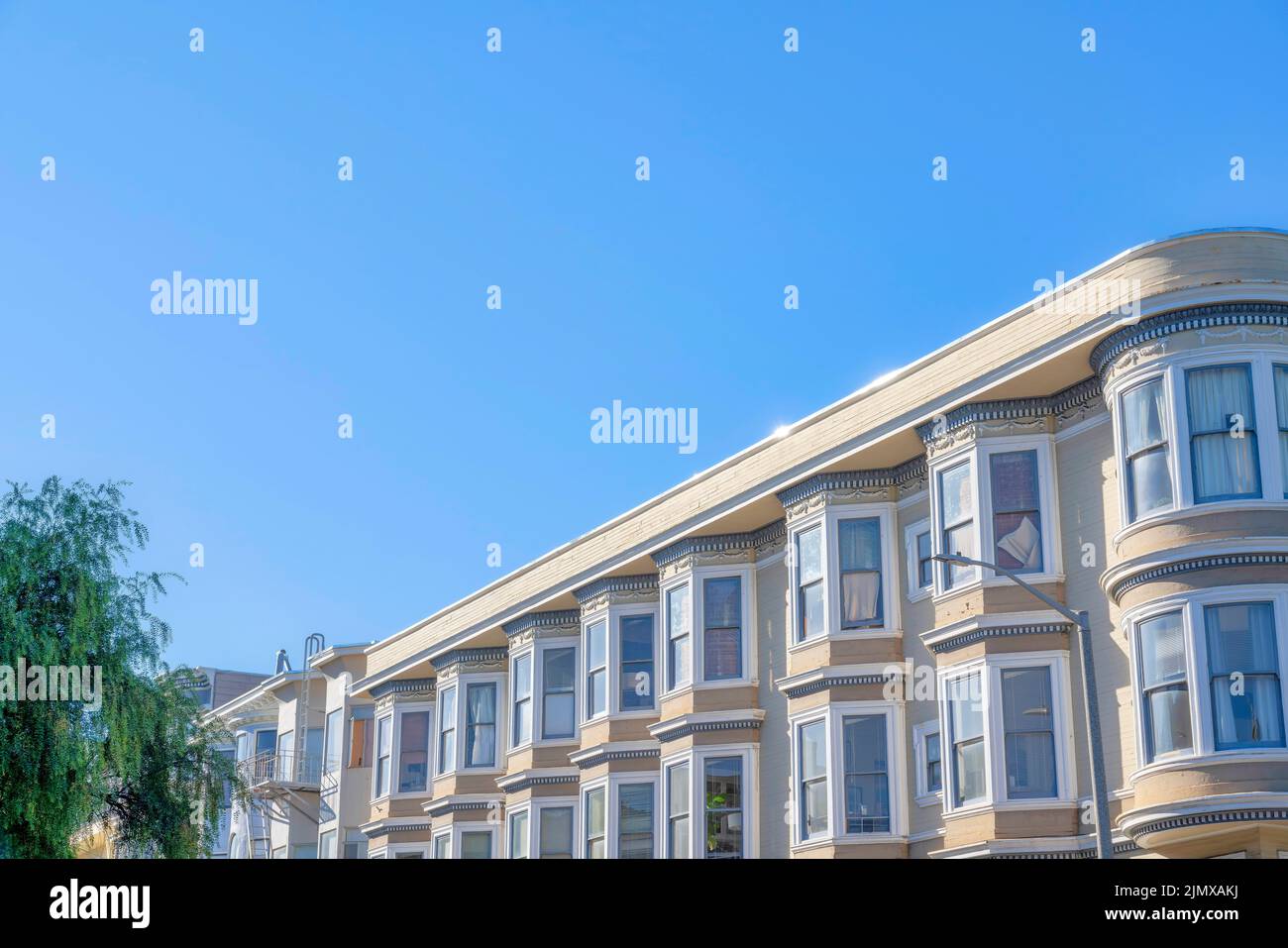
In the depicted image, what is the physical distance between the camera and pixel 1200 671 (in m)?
22.3

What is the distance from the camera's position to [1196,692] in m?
22.2

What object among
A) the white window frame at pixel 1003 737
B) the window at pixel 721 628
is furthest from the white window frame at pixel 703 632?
the white window frame at pixel 1003 737

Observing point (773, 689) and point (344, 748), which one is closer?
point (773, 689)

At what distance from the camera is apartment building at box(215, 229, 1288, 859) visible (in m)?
22.7

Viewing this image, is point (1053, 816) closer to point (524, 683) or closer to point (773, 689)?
point (773, 689)

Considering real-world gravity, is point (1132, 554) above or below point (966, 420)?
below

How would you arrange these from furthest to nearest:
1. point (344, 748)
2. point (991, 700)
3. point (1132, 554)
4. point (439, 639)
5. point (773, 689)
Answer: point (344, 748) → point (439, 639) → point (773, 689) → point (991, 700) → point (1132, 554)

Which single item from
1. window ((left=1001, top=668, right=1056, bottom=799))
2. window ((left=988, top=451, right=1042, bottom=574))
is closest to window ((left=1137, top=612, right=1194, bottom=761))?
window ((left=1001, top=668, right=1056, bottom=799))

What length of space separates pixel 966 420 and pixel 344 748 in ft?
83.6

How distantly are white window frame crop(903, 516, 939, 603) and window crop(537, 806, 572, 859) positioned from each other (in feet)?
36.6

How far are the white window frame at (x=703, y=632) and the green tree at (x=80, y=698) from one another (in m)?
9.65

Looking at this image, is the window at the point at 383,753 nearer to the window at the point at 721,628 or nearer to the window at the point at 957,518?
the window at the point at 721,628

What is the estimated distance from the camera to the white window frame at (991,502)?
85.0 ft
